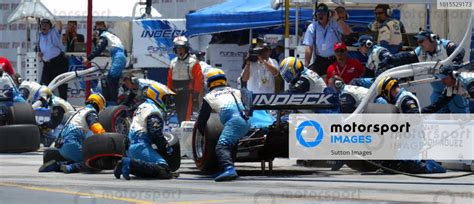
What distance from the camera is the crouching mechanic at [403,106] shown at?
1462cm

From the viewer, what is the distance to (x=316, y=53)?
18312 mm

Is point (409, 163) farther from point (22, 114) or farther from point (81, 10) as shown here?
point (81, 10)

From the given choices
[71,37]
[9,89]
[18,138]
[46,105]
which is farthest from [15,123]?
[71,37]

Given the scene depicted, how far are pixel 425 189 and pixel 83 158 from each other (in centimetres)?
496

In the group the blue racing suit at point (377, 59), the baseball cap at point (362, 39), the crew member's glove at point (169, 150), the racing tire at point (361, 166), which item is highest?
the baseball cap at point (362, 39)

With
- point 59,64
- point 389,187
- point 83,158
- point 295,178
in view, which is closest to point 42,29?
point 59,64

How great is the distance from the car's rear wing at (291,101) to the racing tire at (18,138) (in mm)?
6411

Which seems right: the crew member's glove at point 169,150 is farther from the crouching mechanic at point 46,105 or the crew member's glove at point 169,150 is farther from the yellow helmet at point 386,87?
the crouching mechanic at point 46,105

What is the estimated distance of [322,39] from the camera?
1817cm

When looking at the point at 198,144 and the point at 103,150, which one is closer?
the point at 198,144

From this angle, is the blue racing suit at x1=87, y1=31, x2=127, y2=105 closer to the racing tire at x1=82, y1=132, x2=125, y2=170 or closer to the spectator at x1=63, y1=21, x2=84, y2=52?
the spectator at x1=63, y1=21, x2=84, y2=52

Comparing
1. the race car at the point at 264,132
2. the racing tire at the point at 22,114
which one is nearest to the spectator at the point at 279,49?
the racing tire at the point at 22,114

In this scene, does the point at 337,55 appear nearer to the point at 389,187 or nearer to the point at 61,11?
the point at 389,187

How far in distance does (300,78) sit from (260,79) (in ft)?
10.4
